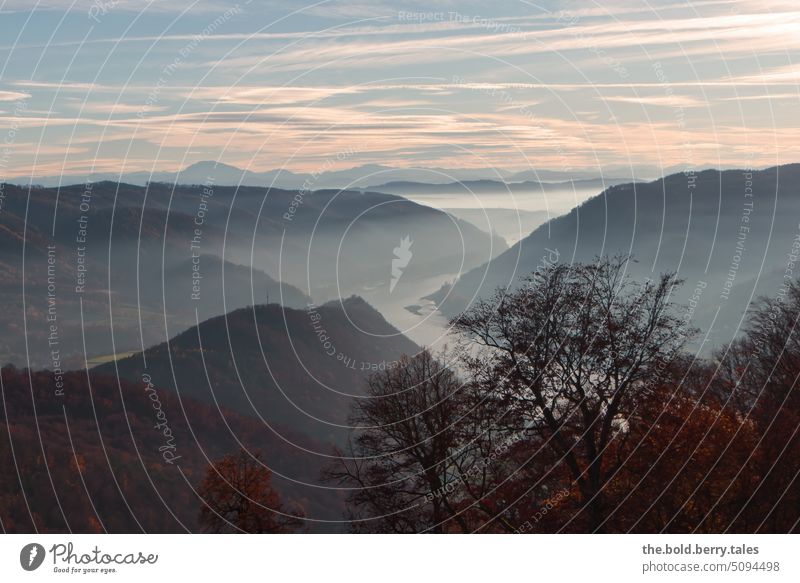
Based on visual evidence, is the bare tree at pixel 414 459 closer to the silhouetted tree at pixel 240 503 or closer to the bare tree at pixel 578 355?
the bare tree at pixel 578 355

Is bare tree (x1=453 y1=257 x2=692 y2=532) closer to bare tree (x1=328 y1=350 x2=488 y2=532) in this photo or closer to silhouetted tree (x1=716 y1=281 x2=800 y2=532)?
bare tree (x1=328 y1=350 x2=488 y2=532)

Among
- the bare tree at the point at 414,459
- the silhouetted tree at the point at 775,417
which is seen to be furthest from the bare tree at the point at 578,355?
the silhouetted tree at the point at 775,417

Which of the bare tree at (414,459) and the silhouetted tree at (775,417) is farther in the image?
the silhouetted tree at (775,417)

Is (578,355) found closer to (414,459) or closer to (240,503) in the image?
(414,459)

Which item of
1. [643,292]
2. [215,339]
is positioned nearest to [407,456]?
[643,292]

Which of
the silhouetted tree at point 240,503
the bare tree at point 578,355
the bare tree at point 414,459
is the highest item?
the bare tree at point 578,355

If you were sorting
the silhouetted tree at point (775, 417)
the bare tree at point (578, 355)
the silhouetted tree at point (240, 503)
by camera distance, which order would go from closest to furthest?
the bare tree at point (578, 355) < the silhouetted tree at point (775, 417) < the silhouetted tree at point (240, 503)

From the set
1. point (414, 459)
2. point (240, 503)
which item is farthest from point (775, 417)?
point (240, 503)

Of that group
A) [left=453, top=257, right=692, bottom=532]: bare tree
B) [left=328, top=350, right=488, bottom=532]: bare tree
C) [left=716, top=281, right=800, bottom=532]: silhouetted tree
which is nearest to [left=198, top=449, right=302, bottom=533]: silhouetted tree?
[left=328, top=350, right=488, bottom=532]: bare tree
